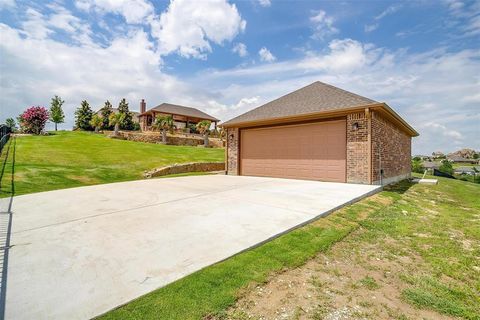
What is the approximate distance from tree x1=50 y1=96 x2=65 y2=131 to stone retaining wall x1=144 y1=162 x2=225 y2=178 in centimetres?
2751

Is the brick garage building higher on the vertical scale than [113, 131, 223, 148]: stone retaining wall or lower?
lower

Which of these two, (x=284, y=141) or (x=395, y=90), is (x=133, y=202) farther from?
(x=395, y=90)

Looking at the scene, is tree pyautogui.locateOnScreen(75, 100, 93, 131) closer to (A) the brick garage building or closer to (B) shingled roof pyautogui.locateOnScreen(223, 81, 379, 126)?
(A) the brick garage building

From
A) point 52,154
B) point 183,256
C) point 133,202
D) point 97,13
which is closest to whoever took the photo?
point 183,256

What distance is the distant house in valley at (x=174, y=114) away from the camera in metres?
34.1

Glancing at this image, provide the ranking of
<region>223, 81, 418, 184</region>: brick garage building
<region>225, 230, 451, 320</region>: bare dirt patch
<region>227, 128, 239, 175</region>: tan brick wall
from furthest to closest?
<region>227, 128, 239, 175</region>: tan brick wall < <region>223, 81, 418, 184</region>: brick garage building < <region>225, 230, 451, 320</region>: bare dirt patch

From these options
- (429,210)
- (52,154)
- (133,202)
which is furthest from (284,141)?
(52,154)

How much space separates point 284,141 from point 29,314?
10.5 m

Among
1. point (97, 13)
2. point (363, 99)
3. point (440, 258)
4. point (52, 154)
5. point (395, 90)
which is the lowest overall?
point (440, 258)

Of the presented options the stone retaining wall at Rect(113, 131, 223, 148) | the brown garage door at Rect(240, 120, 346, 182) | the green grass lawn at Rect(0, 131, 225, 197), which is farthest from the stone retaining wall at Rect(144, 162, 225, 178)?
the stone retaining wall at Rect(113, 131, 223, 148)

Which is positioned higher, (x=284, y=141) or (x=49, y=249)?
(x=284, y=141)

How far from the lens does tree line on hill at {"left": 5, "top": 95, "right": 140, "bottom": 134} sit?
27188mm

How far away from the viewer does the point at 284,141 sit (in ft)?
37.9

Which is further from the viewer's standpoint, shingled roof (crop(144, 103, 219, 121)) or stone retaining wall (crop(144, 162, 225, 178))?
shingled roof (crop(144, 103, 219, 121))
